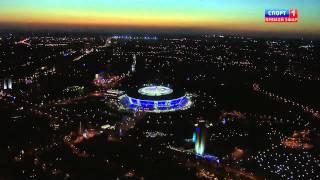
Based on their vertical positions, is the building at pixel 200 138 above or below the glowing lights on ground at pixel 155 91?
below

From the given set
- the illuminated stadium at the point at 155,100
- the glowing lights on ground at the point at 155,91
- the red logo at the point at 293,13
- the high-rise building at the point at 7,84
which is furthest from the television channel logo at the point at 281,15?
the high-rise building at the point at 7,84

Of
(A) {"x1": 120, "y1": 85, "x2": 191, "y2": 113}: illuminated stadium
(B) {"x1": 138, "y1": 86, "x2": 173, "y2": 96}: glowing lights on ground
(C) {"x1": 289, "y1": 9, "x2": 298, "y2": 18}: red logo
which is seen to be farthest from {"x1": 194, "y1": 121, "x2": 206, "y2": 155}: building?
(C) {"x1": 289, "y1": 9, "x2": 298, "y2": 18}: red logo

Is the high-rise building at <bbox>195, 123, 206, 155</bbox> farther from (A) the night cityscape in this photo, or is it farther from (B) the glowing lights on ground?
(B) the glowing lights on ground

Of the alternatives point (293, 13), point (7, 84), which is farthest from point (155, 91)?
point (293, 13)

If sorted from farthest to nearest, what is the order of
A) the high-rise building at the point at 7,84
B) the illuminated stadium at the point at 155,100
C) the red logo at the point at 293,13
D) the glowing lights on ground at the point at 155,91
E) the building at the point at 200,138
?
1. the high-rise building at the point at 7,84
2. the glowing lights on ground at the point at 155,91
3. the illuminated stadium at the point at 155,100
4. the building at the point at 200,138
5. the red logo at the point at 293,13

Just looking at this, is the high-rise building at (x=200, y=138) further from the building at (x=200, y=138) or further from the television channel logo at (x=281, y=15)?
the television channel logo at (x=281, y=15)

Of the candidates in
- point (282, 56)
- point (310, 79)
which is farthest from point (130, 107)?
point (282, 56)

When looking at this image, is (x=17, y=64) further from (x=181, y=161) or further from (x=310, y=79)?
(x=310, y=79)
